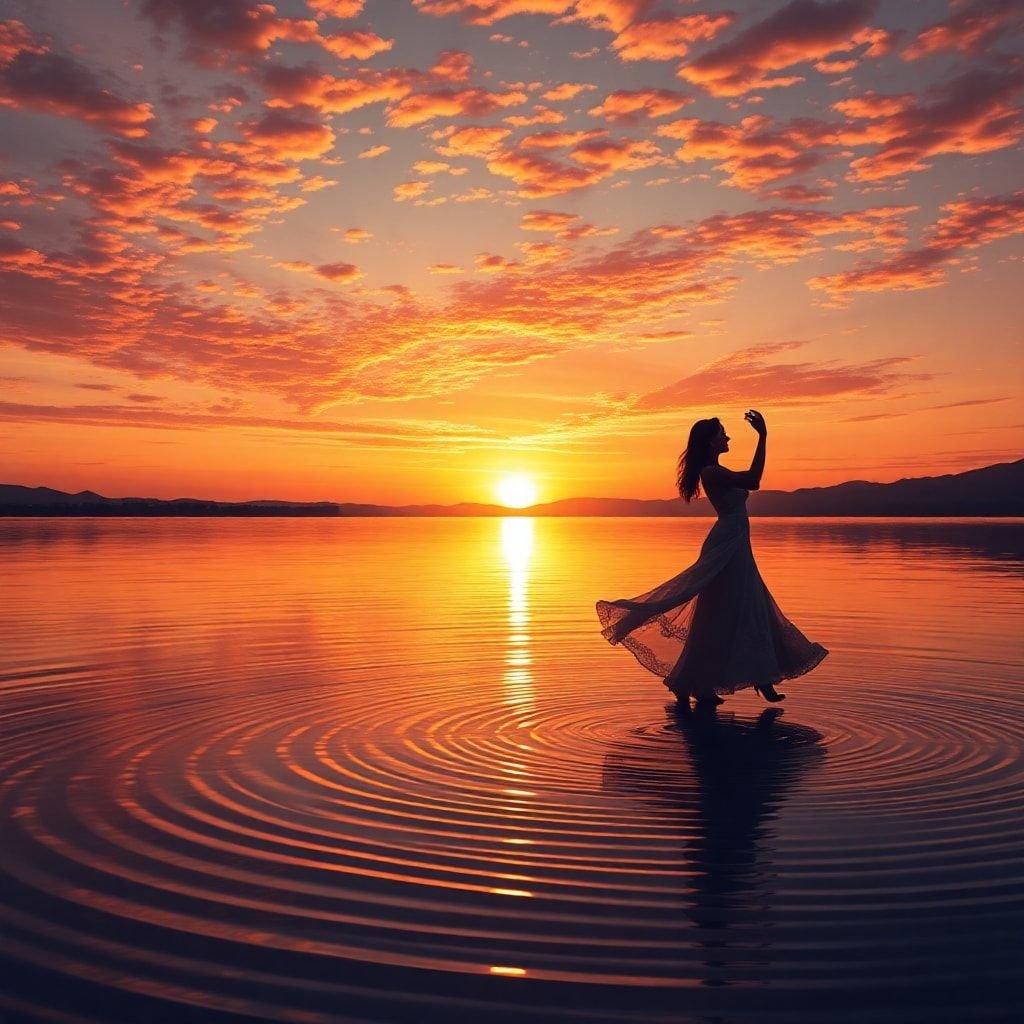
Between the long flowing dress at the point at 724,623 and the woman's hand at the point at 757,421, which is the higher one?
the woman's hand at the point at 757,421

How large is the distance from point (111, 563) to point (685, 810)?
36110 millimetres

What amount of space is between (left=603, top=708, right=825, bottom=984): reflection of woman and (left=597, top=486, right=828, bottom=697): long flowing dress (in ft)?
1.52

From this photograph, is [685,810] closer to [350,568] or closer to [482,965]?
[482,965]

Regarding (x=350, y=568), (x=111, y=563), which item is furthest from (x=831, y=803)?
(x=111, y=563)

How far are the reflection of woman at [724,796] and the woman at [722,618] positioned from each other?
1.44 ft

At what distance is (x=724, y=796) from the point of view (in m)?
7.43

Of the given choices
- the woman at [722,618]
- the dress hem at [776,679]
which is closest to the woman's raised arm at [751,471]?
the woman at [722,618]

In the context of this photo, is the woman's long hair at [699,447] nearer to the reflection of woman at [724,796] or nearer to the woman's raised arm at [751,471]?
the woman's raised arm at [751,471]

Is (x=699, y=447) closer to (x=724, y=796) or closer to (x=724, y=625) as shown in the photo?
(x=724, y=625)

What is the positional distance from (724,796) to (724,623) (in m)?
3.76

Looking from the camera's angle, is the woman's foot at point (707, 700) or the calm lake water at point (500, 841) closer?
the calm lake water at point (500, 841)

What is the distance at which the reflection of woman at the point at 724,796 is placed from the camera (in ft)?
16.5

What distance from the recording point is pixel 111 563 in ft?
128

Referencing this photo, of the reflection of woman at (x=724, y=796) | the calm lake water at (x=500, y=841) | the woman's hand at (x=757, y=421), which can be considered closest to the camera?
the calm lake water at (x=500, y=841)
